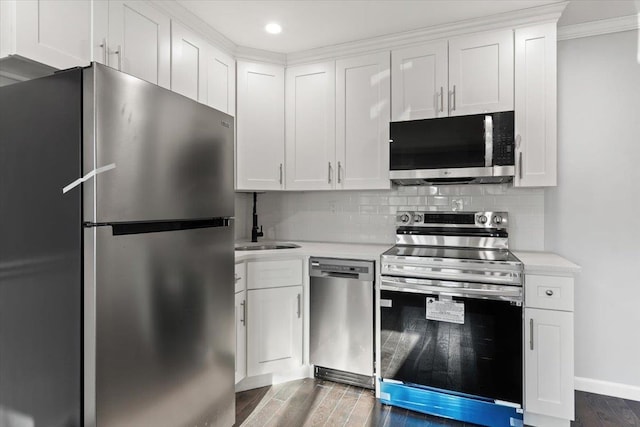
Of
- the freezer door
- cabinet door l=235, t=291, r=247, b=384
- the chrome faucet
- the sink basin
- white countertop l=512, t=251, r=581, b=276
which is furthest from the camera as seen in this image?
the chrome faucet

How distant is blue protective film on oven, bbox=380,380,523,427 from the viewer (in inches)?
78.3

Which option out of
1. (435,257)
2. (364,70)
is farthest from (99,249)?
(364,70)

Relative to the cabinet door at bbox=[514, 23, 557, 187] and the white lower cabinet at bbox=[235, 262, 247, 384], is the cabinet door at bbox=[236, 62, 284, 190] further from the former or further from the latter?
the cabinet door at bbox=[514, 23, 557, 187]

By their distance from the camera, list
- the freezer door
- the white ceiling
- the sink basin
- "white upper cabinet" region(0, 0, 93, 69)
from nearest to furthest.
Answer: the freezer door
"white upper cabinet" region(0, 0, 93, 69)
the white ceiling
the sink basin

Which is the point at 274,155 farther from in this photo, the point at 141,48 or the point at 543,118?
the point at 543,118

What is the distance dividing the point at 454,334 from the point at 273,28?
7.41ft

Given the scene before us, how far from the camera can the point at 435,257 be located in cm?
215

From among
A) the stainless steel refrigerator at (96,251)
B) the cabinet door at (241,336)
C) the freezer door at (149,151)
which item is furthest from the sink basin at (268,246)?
the stainless steel refrigerator at (96,251)

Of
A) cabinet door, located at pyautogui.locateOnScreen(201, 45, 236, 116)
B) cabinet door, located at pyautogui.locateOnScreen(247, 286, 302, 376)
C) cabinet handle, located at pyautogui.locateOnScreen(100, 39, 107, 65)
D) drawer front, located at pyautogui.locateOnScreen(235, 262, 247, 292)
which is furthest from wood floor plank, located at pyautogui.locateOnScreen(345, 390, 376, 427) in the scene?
cabinet handle, located at pyautogui.locateOnScreen(100, 39, 107, 65)

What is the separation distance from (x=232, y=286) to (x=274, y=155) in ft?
4.57

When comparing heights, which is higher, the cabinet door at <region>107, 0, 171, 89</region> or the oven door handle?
the cabinet door at <region>107, 0, 171, 89</region>

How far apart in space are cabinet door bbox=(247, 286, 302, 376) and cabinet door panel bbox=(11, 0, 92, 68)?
5.16 ft

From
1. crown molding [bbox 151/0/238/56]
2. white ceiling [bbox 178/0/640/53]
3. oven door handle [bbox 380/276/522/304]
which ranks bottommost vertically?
oven door handle [bbox 380/276/522/304]

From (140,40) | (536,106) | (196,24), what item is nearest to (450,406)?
(536,106)
